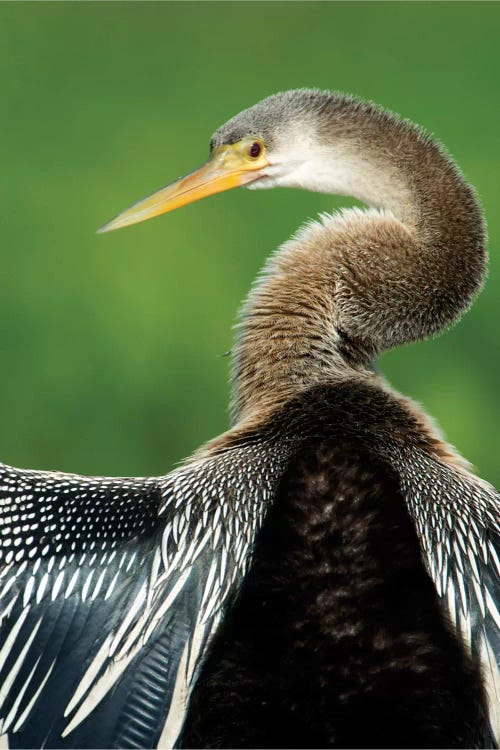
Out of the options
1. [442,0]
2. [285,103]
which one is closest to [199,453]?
[285,103]

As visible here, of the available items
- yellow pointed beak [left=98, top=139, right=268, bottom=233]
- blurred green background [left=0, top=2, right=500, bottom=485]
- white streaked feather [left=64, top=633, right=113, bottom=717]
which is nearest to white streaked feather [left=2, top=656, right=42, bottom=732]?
white streaked feather [left=64, top=633, right=113, bottom=717]

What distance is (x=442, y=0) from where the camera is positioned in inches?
359

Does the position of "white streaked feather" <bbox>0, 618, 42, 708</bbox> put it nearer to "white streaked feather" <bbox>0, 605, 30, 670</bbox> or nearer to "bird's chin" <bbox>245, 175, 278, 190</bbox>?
"white streaked feather" <bbox>0, 605, 30, 670</bbox>

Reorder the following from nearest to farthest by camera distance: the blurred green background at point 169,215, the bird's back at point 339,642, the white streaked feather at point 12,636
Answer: the bird's back at point 339,642, the white streaked feather at point 12,636, the blurred green background at point 169,215

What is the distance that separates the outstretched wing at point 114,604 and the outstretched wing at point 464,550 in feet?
→ 1.17

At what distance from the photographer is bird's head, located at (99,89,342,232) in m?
3.25

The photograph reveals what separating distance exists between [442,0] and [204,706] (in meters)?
7.75

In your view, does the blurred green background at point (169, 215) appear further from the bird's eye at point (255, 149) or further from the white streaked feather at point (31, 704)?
the white streaked feather at point (31, 704)

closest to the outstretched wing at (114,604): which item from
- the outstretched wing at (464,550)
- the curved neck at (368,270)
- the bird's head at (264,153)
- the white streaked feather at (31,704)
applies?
the white streaked feather at (31,704)

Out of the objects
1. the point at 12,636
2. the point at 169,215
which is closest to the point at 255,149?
the point at 12,636

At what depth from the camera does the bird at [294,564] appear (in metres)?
2.31

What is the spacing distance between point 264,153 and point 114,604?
1385mm

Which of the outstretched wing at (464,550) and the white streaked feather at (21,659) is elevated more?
the outstretched wing at (464,550)

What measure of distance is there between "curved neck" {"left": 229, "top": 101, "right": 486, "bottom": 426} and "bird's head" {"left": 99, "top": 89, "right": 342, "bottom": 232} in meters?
0.06
